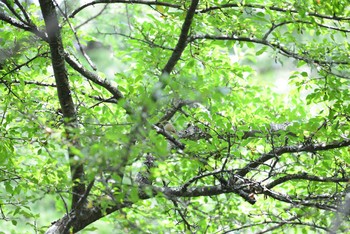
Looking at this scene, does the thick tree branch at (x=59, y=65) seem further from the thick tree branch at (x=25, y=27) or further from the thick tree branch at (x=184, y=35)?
the thick tree branch at (x=184, y=35)

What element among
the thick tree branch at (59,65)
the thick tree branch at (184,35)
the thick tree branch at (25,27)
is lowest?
the thick tree branch at (59,65)

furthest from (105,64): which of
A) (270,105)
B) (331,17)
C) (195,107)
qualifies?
(331,17)

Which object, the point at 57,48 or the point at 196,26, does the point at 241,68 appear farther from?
the point at 57,48

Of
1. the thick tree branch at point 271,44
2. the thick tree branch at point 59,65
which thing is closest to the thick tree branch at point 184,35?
the thick tree branch at point 271,44

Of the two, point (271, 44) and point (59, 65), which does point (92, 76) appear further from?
point (271, 44)

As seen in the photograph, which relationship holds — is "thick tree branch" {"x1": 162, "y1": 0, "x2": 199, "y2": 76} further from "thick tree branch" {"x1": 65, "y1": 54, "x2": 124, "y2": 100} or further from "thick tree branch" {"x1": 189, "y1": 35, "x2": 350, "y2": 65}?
"thick tree branch" {"x1": 65, "y1": 54, "x2": 124, "y2": 100}

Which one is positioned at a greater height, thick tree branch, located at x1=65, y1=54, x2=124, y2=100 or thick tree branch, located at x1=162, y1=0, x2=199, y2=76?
thick tree branch, located at x1=162, y1=0, x2=199, y2=76

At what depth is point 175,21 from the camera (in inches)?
154

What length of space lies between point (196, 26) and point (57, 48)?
3.29 ft

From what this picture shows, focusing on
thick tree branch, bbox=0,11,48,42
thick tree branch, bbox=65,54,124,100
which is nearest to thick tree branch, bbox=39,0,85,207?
thick tree branch, bbox=0,11,48,42

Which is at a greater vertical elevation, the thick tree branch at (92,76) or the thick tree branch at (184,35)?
the thick tree branch at (184,35)

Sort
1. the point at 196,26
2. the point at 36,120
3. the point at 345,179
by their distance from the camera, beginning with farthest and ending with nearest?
the point at 196,26 → the point at 345,179 → the point at 36,120

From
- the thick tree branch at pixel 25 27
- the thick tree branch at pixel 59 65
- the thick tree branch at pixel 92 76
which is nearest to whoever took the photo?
the thick tree branch at pixel 59 65

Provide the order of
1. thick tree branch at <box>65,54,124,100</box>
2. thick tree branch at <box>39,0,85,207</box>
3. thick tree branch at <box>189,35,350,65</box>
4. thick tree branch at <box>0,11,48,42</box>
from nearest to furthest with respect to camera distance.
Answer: thick tree branch at <box>39,0,85,207</box>, thick tree branch at <box>0,11,48,42</box>, thick tree branch at <box>189,35,350,65</box>, thick tree branch at <box>65,54,124,100</box>
